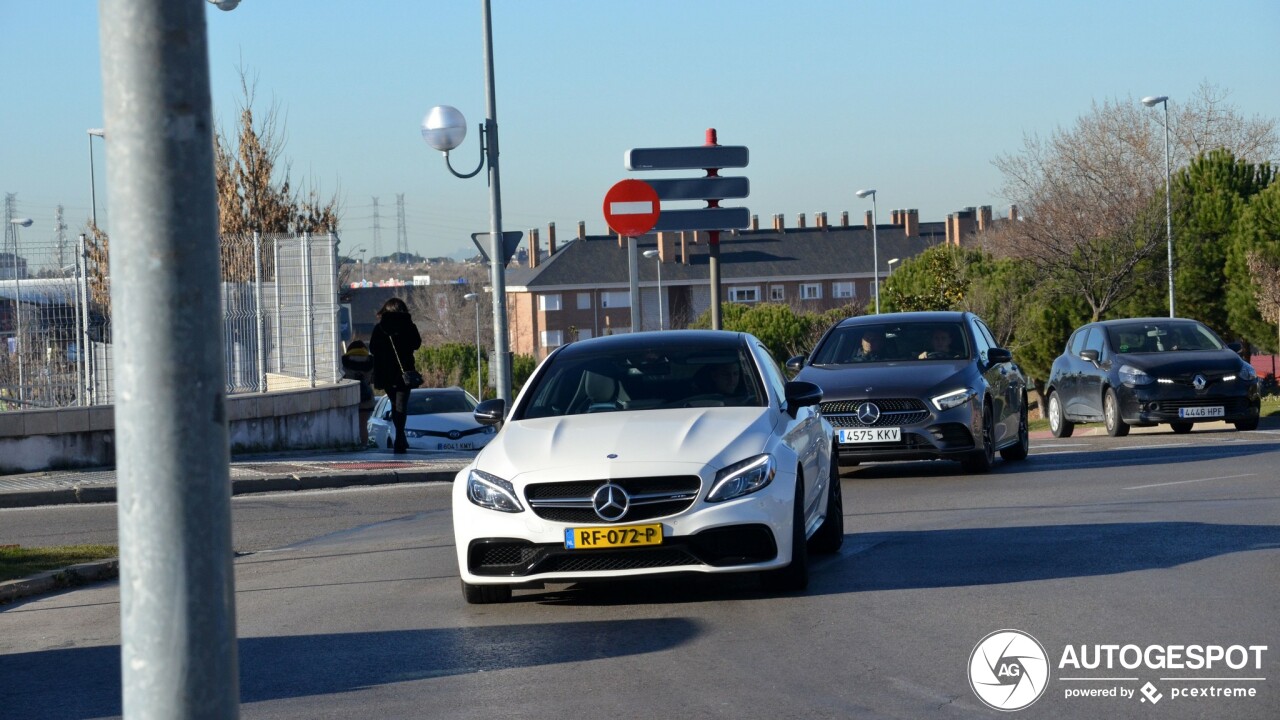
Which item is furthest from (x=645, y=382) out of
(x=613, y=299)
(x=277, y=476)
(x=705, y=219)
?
(x=613, y=299)

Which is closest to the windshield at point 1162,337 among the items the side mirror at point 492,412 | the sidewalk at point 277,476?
the sidewalk at point 277,476

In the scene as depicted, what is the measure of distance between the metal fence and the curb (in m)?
6.57

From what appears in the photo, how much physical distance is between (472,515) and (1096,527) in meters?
4.66

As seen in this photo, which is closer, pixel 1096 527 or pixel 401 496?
pixel 1096 527

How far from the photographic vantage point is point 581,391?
9312mm

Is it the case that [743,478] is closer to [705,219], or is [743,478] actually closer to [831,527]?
[831,527]

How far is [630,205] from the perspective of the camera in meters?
16.4

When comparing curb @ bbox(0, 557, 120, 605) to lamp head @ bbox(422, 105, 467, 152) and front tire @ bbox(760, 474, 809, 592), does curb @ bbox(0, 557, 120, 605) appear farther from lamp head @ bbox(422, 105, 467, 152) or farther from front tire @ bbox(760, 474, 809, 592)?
lamp head @ bbox(422, 105, 467, 152)

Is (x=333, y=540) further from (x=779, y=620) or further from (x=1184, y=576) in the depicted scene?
(x=1184, y=576)

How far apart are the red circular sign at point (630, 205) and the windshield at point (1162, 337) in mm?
7830

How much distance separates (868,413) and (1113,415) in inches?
295

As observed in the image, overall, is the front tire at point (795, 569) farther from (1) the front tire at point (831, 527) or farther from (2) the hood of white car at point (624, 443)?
(1) the front tire at point (831, 527)

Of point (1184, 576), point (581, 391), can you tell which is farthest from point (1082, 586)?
point (581, 391)

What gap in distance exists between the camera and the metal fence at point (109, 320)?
18344 mm
